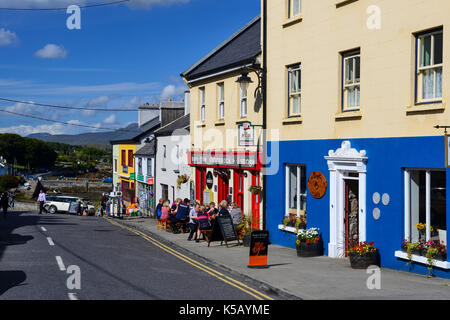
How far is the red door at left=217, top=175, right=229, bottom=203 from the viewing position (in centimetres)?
2320

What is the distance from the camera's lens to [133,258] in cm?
1531

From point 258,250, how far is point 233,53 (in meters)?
12.0

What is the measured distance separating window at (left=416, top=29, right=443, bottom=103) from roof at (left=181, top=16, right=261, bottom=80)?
8062mm

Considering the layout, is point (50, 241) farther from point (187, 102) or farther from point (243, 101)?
point (187, 102)

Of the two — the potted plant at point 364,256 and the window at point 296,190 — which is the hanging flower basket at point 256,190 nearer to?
the window at point 296,190

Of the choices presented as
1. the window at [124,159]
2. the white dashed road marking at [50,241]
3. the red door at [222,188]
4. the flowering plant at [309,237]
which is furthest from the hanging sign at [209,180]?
the window at [124,159]

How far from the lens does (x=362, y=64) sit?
1419 cm

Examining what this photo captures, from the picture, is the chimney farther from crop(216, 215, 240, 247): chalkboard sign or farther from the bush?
the bush

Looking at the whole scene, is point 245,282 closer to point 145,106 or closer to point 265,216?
point 265,216

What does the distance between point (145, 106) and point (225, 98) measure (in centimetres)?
2893

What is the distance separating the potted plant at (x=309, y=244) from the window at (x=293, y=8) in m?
7.15

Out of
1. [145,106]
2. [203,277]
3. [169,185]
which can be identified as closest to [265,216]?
[203,277]

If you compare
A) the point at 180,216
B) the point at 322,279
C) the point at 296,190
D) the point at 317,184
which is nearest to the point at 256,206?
the point at 296,190

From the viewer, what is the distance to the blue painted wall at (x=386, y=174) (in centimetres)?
1212
